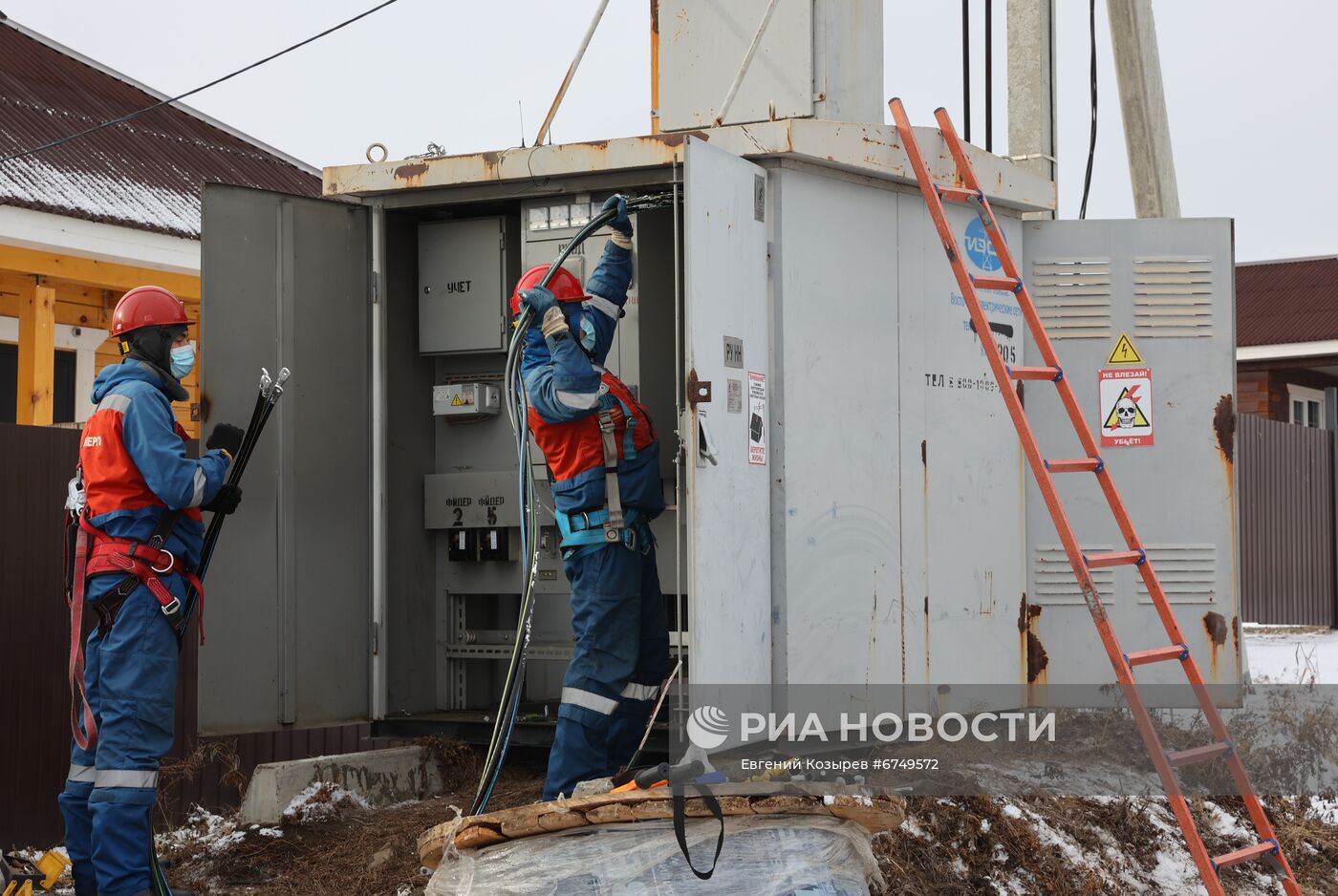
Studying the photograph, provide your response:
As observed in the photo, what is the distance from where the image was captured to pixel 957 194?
21.1 feet

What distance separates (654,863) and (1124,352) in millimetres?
3921

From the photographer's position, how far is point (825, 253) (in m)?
6.20

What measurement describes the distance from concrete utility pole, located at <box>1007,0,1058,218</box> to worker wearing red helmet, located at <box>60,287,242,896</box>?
4544 mm

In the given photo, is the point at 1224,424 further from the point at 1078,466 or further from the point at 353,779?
the point at 353,779

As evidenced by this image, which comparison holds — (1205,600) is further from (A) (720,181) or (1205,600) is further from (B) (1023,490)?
(A) (720,181)

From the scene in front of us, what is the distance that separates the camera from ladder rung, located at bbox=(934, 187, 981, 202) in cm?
641

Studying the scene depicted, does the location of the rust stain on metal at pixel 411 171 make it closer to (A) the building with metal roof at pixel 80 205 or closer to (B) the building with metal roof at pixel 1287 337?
(A) the building with metal roof at pixel 80 205

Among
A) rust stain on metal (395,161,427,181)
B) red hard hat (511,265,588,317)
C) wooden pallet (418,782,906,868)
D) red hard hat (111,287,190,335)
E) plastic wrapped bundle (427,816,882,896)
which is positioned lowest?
plastic wrapped bundle (427,816,882,896)

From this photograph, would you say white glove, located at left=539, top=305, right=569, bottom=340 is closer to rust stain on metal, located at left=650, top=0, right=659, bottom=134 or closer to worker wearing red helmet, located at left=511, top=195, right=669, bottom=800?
worker wearing red helmet, located at left=511, top=195, right=669, bottom=800

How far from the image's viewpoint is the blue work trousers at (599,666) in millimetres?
5672

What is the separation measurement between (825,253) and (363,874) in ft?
9.92

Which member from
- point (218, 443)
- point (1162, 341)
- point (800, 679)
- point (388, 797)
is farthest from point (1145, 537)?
point (218, 443)

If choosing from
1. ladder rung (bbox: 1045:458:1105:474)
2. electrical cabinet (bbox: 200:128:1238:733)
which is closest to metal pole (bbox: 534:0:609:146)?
electrical cabinet (bbox: 200:128:1238:733)

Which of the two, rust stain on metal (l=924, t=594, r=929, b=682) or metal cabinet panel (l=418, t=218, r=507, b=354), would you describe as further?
metal cabinet panel (l=418, t=218, r=507, b=354)
